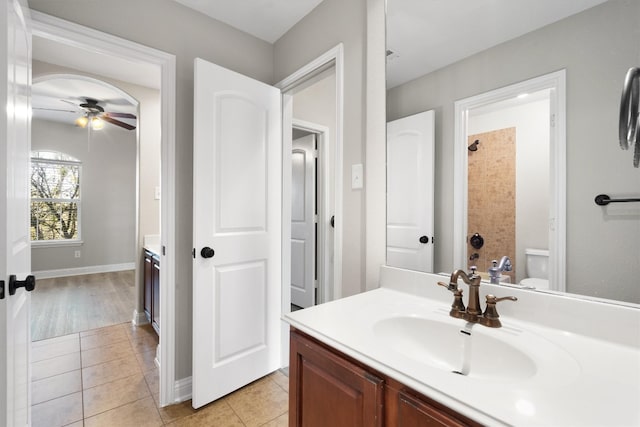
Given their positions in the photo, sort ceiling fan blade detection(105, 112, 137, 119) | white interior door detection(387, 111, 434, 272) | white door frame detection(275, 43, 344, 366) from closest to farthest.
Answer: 1. white interior door detection(387, 111, 434, 272)
2. white door frame detection(275, 43, 344, 366)
3. ceiling fan blade detection(105, 112, 137, 119)

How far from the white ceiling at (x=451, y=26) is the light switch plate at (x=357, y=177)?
43 centimetres

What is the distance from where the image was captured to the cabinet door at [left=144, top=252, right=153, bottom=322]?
2.84m

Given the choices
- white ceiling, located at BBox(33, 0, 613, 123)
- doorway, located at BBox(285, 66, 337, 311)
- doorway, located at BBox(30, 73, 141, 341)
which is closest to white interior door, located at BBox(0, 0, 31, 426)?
white ceiling, located at BBox(33, 0, 613, 123)

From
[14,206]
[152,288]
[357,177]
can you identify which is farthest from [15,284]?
[152,288]

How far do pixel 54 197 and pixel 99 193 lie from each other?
0.64 m

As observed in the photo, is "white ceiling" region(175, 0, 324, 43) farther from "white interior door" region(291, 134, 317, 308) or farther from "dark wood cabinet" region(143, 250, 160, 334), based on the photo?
"dark wood cabinet" region(143, 250, 160, 334)

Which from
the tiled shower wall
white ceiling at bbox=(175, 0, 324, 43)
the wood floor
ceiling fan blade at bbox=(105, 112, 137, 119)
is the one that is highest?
ceiling fan blade at bbox=(105, 112, 137, 119)

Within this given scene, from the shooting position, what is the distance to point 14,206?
3.44ft

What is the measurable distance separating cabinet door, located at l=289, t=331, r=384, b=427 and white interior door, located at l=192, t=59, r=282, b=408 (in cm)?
101

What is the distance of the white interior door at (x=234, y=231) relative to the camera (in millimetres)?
1744

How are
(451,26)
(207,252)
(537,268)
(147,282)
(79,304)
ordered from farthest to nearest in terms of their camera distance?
(79,304)
(147,282)
(207,252)
(451,26)
(537,268)

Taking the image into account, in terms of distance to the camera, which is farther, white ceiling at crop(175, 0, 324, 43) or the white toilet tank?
white ceiling at crop(175, 0, 324, 43)

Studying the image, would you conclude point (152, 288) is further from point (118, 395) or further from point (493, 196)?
point (493, 196)

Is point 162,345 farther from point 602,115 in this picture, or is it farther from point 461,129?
point 602,115
